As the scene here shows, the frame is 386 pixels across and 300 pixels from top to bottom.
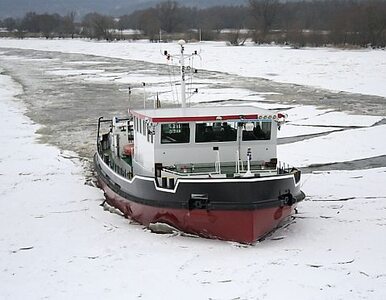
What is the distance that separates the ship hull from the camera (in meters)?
9.44

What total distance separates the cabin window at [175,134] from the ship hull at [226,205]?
Result: 840 mm

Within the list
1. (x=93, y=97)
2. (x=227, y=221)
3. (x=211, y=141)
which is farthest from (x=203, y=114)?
(x=93, y=97)

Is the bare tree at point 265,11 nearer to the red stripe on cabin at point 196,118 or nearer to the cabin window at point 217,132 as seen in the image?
the cabin window at point 217,132

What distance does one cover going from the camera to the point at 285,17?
8300cm

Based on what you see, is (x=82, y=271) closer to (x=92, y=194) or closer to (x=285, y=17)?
(x=92, y=194)

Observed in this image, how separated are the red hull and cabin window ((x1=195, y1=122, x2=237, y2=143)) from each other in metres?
1.47

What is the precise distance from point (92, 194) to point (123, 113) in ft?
31.3

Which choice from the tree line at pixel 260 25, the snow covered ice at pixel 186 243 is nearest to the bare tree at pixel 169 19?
the tree line at pixel 260 25

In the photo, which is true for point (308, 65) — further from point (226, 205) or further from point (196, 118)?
point (226, 205)

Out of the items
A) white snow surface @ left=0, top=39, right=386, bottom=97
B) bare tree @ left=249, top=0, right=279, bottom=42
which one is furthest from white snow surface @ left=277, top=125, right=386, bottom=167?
bare tree @ left=249, top=0, right=279, bottom=42

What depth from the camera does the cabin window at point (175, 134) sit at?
1055 cm

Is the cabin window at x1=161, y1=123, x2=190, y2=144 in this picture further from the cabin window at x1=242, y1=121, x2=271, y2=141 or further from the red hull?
the red hull

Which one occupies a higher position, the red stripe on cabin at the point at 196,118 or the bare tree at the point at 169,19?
the bare tree at the point at 169,19

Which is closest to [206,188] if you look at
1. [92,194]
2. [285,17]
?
[92,194]
